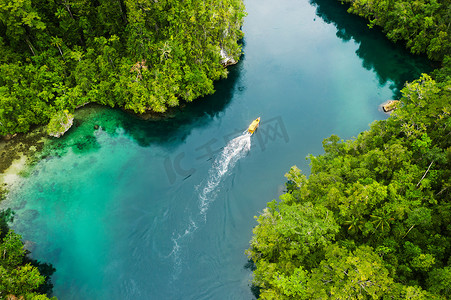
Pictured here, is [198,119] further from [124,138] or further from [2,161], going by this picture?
[2,161]

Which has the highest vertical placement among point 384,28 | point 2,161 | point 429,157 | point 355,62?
point 384,28

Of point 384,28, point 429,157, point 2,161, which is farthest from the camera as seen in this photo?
point 384,28

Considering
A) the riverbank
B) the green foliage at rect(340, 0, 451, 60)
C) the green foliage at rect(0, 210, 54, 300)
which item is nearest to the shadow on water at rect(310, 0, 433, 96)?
the green foliage at rect(340, 0, 451, 60)

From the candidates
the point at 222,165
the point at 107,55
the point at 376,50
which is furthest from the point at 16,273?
the point at 376,50

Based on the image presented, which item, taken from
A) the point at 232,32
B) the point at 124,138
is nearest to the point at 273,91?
the point at 232,32

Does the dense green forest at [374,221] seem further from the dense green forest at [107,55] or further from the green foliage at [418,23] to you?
the green foliage at [418,23]
